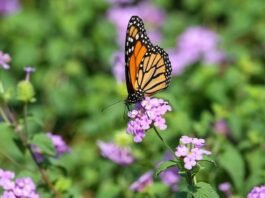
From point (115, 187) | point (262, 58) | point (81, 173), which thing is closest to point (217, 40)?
point (262, 58)

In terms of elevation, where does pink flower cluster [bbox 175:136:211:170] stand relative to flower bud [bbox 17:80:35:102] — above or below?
below

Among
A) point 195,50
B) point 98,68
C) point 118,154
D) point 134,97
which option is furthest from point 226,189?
point 98,68

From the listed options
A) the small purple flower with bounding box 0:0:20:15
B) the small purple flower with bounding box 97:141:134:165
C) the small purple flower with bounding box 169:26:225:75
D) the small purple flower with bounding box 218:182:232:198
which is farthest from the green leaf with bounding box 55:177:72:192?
the small purple flower with bounding box 0:0:20:15

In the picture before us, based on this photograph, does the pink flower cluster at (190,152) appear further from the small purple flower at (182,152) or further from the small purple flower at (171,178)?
the small purple flower at (171,178)

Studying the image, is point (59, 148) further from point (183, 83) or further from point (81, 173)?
point (183, 83)

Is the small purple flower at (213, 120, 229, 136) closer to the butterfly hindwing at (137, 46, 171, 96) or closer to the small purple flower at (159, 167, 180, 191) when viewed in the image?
the small purple flower at (159, 167, 180, 191)

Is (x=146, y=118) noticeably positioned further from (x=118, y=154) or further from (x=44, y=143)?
(x=118, y=154)
